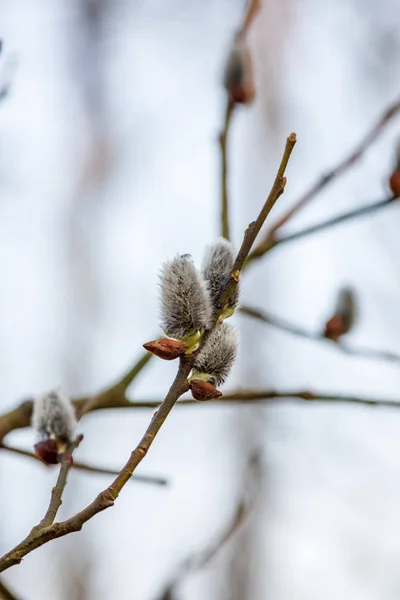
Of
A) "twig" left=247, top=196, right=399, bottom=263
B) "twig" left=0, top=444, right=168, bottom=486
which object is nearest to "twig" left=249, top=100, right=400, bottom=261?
"twig" left=247, top=196, right=399, bottom=263

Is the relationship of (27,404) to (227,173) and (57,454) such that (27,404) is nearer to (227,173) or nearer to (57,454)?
(57,454)

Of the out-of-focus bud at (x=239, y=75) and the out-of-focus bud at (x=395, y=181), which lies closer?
the out-of-focus bud at (x=395, y=181)

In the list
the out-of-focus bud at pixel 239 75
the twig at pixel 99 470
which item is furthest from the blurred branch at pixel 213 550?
the out-of-focus bud at pixel 239 75

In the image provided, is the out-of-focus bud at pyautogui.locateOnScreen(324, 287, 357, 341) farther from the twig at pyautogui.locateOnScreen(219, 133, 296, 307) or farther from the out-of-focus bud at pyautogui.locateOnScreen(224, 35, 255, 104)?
the twig at pyautogui.locateOnScreen(219, 133, 296, 307)

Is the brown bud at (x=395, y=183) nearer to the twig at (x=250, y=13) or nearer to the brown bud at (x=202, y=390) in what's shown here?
the twig at (x=250, y=13)

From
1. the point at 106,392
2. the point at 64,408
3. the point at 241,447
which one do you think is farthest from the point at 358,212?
the point at 241,447

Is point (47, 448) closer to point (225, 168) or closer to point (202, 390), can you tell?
point (202, 390)
